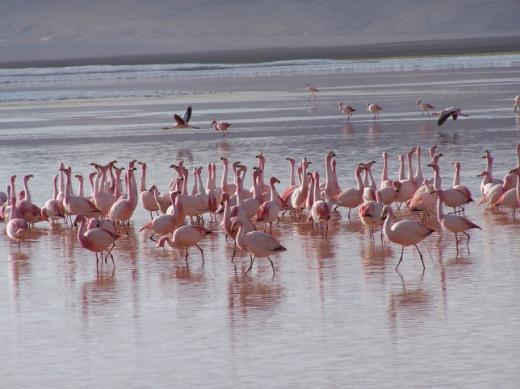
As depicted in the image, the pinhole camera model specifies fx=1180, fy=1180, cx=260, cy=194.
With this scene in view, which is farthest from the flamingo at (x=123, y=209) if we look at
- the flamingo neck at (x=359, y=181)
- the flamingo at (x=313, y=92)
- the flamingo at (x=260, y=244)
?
the flamingo at (x=313, y=92)

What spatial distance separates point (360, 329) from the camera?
938 cm

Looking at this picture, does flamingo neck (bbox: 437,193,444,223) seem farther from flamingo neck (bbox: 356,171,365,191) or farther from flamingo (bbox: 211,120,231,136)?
flamingo (bbox: 211,120,231,136)

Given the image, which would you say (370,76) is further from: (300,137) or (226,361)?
(226,361)

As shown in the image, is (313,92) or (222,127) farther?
(313,92)

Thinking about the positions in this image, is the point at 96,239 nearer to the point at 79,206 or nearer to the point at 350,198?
the point at 79,206

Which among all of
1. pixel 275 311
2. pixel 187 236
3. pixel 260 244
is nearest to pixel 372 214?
pixel 260 244

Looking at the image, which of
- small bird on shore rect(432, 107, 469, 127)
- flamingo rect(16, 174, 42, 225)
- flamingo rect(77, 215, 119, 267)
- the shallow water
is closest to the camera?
the shallow water

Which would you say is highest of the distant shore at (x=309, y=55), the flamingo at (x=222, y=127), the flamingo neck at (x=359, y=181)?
the distant shore at (x=309, y=55)

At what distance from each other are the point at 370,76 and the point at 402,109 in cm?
2512

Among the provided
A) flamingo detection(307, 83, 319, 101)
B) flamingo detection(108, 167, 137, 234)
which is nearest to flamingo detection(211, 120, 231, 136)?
flamingo detection(108, 167, 137, 234)

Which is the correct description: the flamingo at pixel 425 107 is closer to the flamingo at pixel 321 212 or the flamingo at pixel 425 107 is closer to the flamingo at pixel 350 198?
the flamingo at pixel 350 198

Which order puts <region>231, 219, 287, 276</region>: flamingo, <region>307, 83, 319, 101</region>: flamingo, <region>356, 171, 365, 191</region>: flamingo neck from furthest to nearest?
1. <region>307, 83, 319, 101</region>: flamingo
2. <region>356, 171, 365, 191</region>: flamingo neck
3. <region>231, 219, 287, 276</region>: flamingo

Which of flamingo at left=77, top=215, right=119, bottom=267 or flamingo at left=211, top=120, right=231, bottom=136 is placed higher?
flamingo at left=211, top=120, right=231, bottom=136

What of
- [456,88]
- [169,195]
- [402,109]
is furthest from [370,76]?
[169,195]
